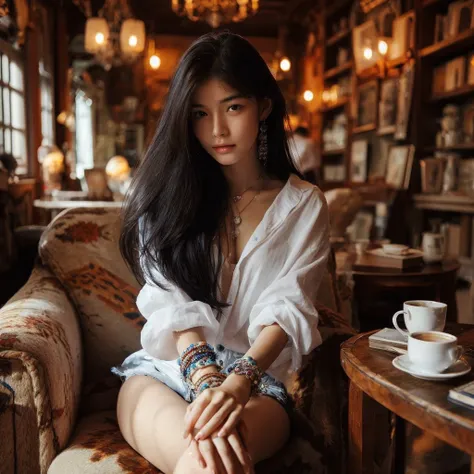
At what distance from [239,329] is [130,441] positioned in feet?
1.20

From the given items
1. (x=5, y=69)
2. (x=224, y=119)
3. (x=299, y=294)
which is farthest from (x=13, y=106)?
(x=299, y=294)

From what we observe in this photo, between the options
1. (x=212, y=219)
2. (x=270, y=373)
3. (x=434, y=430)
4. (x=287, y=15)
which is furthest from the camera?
(x=287, y=15)

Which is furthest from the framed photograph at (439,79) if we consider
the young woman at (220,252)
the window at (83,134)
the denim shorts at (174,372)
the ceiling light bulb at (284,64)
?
the window at (83,134)

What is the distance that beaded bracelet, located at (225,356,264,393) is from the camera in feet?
3.85

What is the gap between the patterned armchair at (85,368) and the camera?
118 cm

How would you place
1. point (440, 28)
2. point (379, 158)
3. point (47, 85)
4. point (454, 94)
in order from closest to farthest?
1. point (454, 94)
2. point (440, 28)
3. point (379, 158)
4. point (47, 85)

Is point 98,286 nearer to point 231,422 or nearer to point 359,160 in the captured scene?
point 231,422

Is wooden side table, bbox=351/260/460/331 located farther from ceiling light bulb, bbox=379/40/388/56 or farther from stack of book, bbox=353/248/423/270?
ceiling light bulb, bbox=379/40/388/56

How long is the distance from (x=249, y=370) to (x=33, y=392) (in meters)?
0.44

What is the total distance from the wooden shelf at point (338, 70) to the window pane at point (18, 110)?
3.59 metres

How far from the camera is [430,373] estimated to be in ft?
3.15

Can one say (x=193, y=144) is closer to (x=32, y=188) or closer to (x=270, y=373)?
(x=270, y=373)

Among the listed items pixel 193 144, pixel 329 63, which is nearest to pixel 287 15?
pixel 329 63

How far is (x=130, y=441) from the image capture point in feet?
4.16
